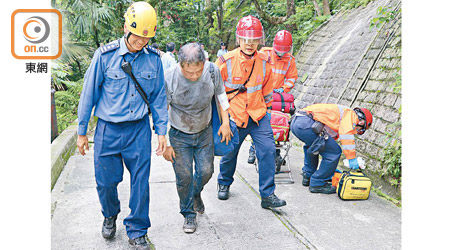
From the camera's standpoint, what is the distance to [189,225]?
13.9 feet

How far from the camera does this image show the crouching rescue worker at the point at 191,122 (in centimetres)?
404

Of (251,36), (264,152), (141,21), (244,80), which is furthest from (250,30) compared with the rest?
(141,21)

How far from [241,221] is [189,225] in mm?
636

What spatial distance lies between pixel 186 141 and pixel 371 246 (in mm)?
2071

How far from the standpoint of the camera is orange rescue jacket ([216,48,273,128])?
4.79 meters

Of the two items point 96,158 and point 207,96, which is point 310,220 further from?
point 96,158

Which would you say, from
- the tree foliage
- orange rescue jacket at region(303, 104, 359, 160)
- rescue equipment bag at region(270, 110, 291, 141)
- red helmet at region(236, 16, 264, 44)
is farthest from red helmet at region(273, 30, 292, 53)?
the tree foliage

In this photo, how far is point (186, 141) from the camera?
4215mm

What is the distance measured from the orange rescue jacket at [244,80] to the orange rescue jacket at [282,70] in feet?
7.28

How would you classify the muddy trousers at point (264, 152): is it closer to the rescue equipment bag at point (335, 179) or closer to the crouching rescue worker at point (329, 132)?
the crouching rescue worker at point (329, 132)

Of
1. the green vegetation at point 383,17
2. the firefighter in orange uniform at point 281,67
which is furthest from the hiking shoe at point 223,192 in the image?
the green vegetation at point 383,17

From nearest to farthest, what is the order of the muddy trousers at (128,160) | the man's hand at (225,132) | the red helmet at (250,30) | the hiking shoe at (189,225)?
the muddy trousers at (128,160) < the hiking shoe at (189,225) < the man's hand at (225,132) < the red helmet at (250,30)

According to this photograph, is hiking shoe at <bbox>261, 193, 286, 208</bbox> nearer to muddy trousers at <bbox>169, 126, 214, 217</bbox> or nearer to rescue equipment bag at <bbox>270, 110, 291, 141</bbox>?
muddy trousers at <bbox>169, 126, 214, 217</bbox>

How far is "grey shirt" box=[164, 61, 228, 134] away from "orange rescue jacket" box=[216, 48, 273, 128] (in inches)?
20.9
